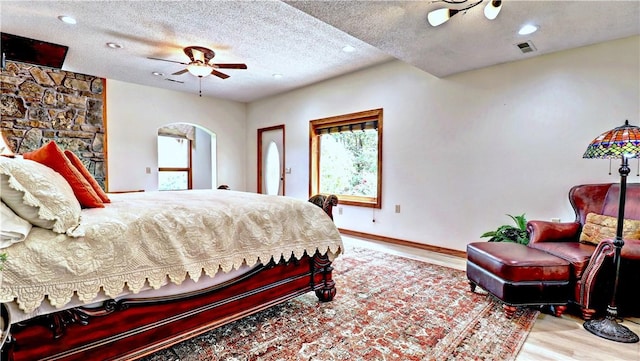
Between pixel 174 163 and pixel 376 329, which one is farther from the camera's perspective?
pixel 174 163

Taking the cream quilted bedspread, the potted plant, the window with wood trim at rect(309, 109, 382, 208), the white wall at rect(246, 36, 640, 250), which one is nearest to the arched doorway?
the window with wood trim at rect(309, 109, 382, 208)

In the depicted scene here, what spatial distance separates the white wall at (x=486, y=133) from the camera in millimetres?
3014

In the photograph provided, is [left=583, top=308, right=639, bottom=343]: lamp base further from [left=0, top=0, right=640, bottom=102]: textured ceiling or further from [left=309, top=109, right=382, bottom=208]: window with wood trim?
[left=309, top=109, right=382, bottom=208]: window with wood trim

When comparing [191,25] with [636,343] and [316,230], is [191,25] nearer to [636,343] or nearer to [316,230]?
[316,230]

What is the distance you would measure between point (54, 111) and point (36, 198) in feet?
15.1

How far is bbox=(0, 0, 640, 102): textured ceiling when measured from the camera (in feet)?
7.98

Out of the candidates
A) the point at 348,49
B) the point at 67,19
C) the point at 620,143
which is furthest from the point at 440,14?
the point at 67,19

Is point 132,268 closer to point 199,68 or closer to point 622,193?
point 199,68

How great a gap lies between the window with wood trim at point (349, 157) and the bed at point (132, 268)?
2.70 metres

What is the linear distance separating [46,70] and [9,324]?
502 cm

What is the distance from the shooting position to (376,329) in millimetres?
2113

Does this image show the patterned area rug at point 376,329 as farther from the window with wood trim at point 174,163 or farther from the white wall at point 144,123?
the window with wood trim at point 174,163

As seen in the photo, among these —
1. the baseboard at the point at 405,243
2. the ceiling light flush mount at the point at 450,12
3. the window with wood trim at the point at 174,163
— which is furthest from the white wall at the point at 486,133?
the window with wood trim at the point at 174,163

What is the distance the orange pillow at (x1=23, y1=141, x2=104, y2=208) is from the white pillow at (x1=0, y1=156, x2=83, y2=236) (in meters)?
0.36
